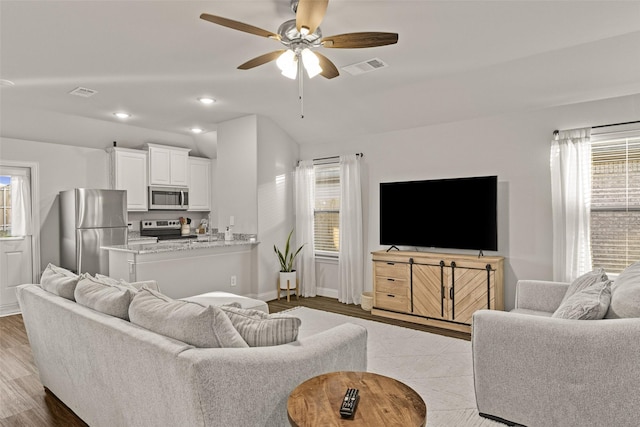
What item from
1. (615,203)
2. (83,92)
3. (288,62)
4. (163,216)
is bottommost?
(163,216)

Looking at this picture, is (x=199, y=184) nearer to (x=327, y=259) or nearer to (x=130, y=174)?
(x=130, y=174)

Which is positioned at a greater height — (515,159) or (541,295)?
(515,159)

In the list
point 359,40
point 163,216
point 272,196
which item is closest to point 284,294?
point 272,196

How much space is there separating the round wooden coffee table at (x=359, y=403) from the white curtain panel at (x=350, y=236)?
3.82 m

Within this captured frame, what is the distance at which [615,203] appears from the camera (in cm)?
378

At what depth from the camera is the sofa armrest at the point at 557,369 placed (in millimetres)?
1897

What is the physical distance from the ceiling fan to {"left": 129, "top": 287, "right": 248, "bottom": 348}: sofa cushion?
5.39ft

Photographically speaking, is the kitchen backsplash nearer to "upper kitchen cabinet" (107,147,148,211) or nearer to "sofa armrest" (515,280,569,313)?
"upper kitchen cabinet" (107,147,148,211)

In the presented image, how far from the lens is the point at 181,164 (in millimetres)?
6887

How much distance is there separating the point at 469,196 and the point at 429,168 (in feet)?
2.32

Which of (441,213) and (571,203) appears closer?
(571,203)

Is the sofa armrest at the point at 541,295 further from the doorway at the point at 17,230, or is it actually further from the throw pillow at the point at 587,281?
the doorway at the point at 17,230

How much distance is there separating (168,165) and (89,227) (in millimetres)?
1761

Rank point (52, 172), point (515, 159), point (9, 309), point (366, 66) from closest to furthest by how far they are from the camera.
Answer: point (366, 66)
point (515, 159)
point (9, 309)
point (52, 172)
